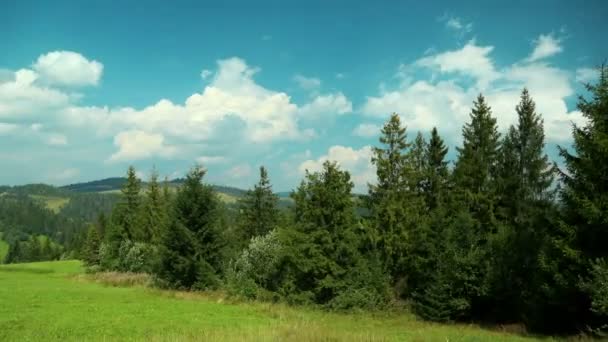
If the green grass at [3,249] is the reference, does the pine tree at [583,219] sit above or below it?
above

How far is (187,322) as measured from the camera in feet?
77.2

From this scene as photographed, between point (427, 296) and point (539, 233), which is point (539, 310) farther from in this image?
point (427, 296)

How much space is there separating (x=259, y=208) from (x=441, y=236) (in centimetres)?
3044

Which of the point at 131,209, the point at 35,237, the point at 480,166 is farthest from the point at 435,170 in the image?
the point at 35,237

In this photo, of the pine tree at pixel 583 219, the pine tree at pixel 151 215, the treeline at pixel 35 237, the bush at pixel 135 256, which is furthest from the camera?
the treeline at pixel 35 237

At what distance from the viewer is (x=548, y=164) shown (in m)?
36.8

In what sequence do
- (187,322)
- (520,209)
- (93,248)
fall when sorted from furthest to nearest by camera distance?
1. (93,248)
2. (520,209)
3. (187,322)

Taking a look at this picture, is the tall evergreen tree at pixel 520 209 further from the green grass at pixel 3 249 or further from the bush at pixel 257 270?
the green grass at pixel 3 249

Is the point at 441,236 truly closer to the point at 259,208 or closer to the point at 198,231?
the point at 198,231

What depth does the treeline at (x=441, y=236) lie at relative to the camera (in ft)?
70.3

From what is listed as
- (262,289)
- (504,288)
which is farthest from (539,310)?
(262,289)

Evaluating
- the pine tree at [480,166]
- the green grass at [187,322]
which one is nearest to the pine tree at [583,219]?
the green grass at [187,322]

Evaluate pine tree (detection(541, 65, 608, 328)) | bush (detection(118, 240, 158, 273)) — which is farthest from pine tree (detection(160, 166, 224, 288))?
pine tree (detection(541, 65, 608, 328))

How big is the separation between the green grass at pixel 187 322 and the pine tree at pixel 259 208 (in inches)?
723
